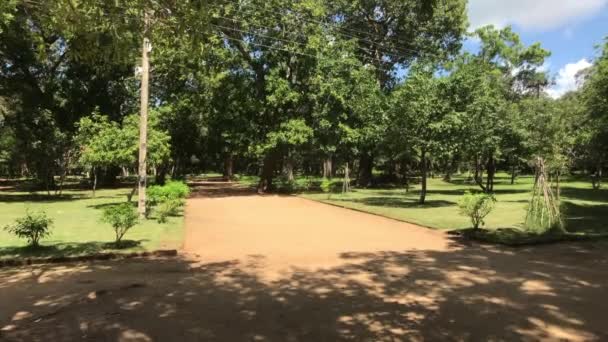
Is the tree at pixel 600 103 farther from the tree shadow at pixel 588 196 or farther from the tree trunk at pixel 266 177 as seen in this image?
the tree trunk at pixel 266 177

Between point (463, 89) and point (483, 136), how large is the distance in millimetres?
2555

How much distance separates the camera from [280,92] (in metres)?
26.8

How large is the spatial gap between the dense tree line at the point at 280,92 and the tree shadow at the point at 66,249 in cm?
433

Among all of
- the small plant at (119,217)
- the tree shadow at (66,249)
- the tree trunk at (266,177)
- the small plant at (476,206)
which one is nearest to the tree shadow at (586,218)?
the small plant at (476,206)

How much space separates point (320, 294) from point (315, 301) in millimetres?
371

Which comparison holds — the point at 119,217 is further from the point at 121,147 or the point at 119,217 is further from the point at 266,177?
the point at 266,177

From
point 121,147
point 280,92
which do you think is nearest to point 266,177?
point 280,92

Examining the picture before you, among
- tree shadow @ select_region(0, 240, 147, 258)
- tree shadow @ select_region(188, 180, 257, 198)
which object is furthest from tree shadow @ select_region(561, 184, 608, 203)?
tree shadow @ select_region(0, 240, 147, 258)

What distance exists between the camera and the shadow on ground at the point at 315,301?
5227 mm

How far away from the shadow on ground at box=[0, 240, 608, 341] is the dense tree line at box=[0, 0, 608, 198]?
317cm

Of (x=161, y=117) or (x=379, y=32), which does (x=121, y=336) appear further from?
(x=379, y=32)

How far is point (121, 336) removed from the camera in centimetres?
509

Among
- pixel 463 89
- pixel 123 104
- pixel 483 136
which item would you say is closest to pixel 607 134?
pixel 483 136

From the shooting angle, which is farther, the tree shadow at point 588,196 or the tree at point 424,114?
the tree shadow at point 588,196
